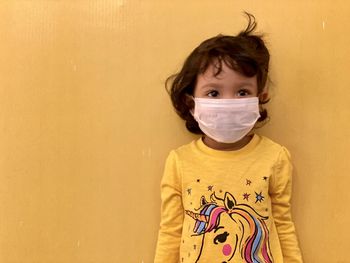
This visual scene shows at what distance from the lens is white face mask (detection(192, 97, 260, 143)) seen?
957 millimetres

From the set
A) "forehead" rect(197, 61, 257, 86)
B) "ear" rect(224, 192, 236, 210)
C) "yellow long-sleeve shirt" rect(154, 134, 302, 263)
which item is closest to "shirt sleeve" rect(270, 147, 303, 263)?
"yellow long-sleeve shirt" rect(154, 134, 302, 263)

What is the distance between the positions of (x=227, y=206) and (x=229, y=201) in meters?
0.01

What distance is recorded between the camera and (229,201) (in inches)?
39.4

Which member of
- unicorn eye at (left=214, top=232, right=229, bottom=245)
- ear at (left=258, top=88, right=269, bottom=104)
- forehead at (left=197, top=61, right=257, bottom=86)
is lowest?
unicorn eye at (left=214, top=232, right=229, bottom=245)

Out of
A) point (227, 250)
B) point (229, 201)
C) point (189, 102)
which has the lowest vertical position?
point (227, 250)

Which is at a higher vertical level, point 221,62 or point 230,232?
point 221,62

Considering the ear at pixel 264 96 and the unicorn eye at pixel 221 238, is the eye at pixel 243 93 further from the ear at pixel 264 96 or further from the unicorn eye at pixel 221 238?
the unicorn eye at pixel 221 238

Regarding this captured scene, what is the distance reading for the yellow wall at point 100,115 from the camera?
3.67ft

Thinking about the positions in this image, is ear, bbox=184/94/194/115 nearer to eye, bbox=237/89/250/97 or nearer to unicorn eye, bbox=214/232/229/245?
eye, bbox=237/89/250/97

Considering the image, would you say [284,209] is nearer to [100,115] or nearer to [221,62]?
[221,62]

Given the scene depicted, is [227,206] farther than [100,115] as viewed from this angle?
No

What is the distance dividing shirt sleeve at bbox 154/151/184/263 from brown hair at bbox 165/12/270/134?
5.0 inches

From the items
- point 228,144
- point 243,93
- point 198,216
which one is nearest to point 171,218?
point 198,216

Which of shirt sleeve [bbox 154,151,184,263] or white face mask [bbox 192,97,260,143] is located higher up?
white face mask [bbox 192,97,260,143]
